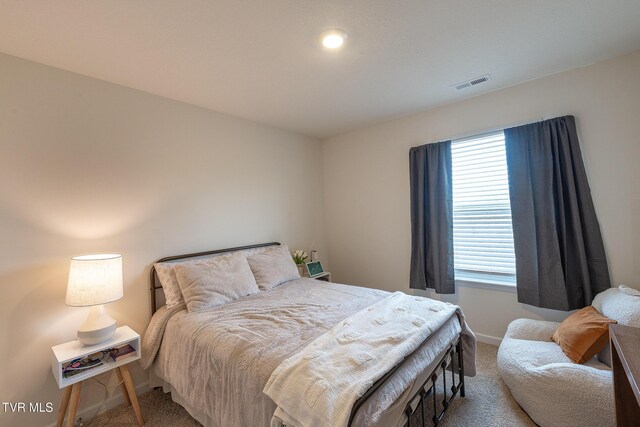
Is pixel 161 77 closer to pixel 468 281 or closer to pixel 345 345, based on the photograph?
pixel 345 345

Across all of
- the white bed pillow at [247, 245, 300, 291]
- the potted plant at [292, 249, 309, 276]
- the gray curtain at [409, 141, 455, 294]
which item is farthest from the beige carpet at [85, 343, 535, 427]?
the potted plant at [292, 249, 309, 276]

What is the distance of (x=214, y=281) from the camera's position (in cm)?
229

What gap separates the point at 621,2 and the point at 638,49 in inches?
33.8

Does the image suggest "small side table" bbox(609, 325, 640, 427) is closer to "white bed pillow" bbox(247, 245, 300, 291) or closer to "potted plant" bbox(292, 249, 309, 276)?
"white bed pillow" bbox(247, 245, 300, 291)

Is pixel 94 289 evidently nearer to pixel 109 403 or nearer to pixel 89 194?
pixel 89 194

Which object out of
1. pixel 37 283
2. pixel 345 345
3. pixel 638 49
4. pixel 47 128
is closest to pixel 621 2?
pixel 638 49

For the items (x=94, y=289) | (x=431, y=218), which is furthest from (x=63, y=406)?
(x=431, y=218)

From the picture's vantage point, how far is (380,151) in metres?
3.53

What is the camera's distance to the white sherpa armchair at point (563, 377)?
1498 millimetres

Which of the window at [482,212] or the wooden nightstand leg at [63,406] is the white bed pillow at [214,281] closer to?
the wooden nightstand leg at [63,406]

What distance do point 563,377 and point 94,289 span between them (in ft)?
9.69

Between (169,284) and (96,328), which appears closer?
(96,328)

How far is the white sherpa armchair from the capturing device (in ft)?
4.91

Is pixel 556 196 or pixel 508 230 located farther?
pixel 508 230
